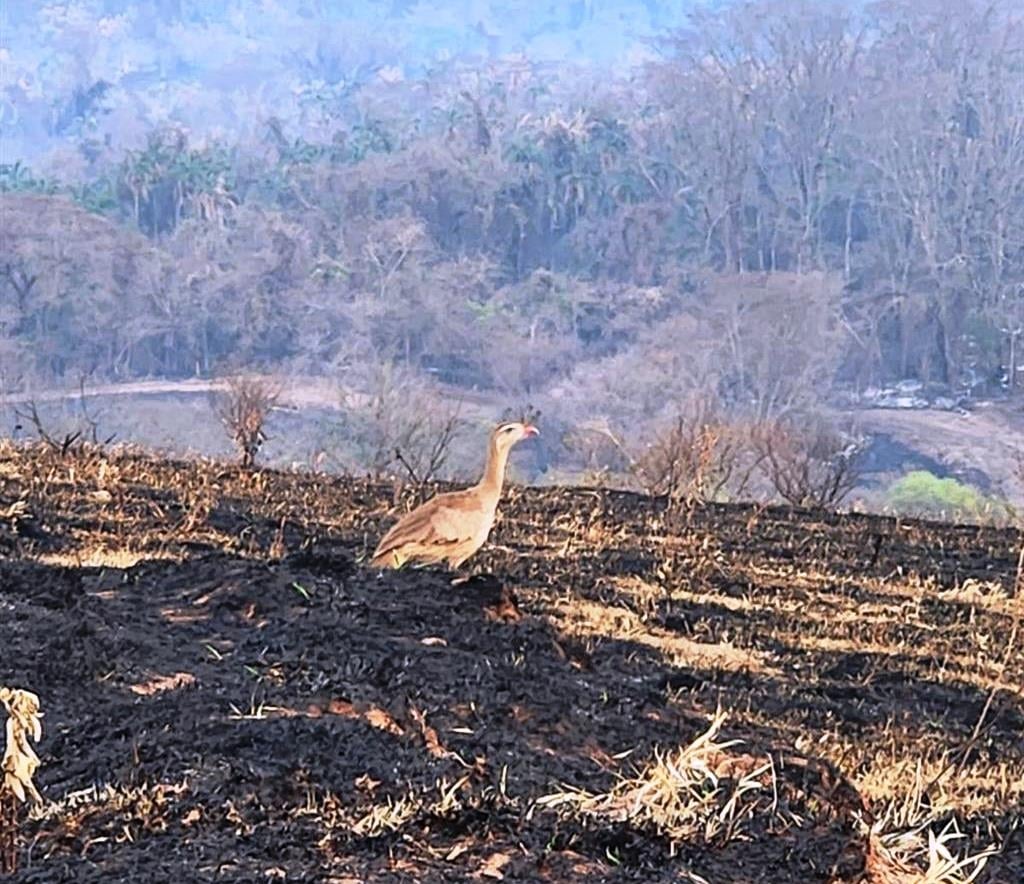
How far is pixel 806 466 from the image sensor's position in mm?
21875

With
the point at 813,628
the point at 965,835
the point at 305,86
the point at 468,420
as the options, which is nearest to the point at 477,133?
the point at 468,420

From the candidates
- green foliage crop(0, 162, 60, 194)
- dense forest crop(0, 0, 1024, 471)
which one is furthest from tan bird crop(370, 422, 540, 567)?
green foliage crop(0, 162, 60, 194)

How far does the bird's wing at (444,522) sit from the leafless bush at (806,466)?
31.6 ft

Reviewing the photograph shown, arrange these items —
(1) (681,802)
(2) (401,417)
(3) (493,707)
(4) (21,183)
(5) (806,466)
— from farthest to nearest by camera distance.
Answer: (4) (21,183)
(2) (401,417)
(5) (806,466)
(3) (493,707)
(1) (681,802)

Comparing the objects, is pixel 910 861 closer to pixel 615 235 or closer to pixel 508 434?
pixel 508 434

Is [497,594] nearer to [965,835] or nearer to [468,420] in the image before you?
[965,835]

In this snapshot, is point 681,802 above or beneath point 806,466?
above

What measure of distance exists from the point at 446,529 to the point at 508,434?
82 centimetres

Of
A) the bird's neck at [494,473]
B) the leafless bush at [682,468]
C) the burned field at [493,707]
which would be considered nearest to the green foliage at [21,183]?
the leafless bush at [682,468]

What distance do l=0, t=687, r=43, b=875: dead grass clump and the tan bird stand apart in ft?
15.7

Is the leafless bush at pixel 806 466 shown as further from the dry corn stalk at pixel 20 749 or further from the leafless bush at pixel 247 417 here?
the dry corn stalk at pixel 20 749

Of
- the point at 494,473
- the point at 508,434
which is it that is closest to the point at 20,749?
the point at 494,473

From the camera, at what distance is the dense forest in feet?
188

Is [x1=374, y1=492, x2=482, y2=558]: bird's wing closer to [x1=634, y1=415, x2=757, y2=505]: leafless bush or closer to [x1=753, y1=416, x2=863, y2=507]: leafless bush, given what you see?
[x1=634, y1=415, x2=757, y2=505]: leafless bush
